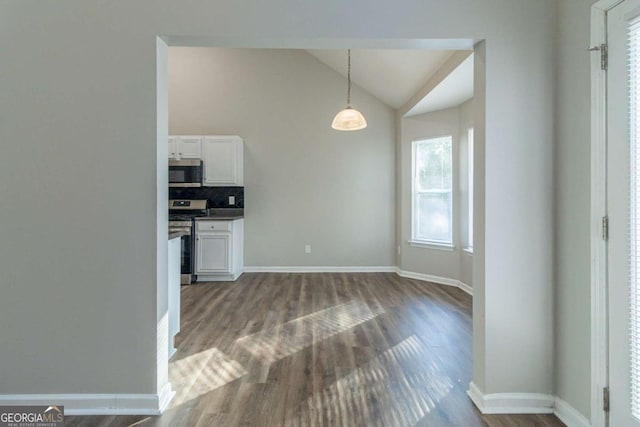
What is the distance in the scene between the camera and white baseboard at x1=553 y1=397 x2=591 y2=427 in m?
1.65

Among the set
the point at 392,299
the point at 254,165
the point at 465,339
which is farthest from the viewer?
the point at 254,165

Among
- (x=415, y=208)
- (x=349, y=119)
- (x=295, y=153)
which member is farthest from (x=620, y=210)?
(x=295, y=153)

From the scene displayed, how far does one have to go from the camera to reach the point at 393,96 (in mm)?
4965

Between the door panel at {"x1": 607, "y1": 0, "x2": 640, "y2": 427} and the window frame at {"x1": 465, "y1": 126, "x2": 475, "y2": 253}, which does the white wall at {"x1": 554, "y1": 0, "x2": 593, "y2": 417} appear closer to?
the door panel at {"x1": 607, "y1": 0, "x2": 640, "y2": 427}

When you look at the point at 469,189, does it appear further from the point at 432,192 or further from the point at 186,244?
the point at 186,244

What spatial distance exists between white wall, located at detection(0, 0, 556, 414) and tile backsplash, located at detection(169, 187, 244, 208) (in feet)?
12.0

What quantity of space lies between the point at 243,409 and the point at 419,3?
245cm

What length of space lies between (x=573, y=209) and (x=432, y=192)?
3256 millimetres

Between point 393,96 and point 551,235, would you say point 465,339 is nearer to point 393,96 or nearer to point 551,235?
point 551,235

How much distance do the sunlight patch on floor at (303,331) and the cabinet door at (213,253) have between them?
200 cm

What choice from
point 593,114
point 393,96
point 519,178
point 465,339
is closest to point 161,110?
point 519,178

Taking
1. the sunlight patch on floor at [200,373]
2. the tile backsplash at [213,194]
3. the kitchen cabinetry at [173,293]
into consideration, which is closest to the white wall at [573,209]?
the sunlight patch on floor at [200,373]

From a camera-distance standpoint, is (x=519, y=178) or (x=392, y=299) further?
(x=392, y=299)

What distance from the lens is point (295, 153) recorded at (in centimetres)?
549
